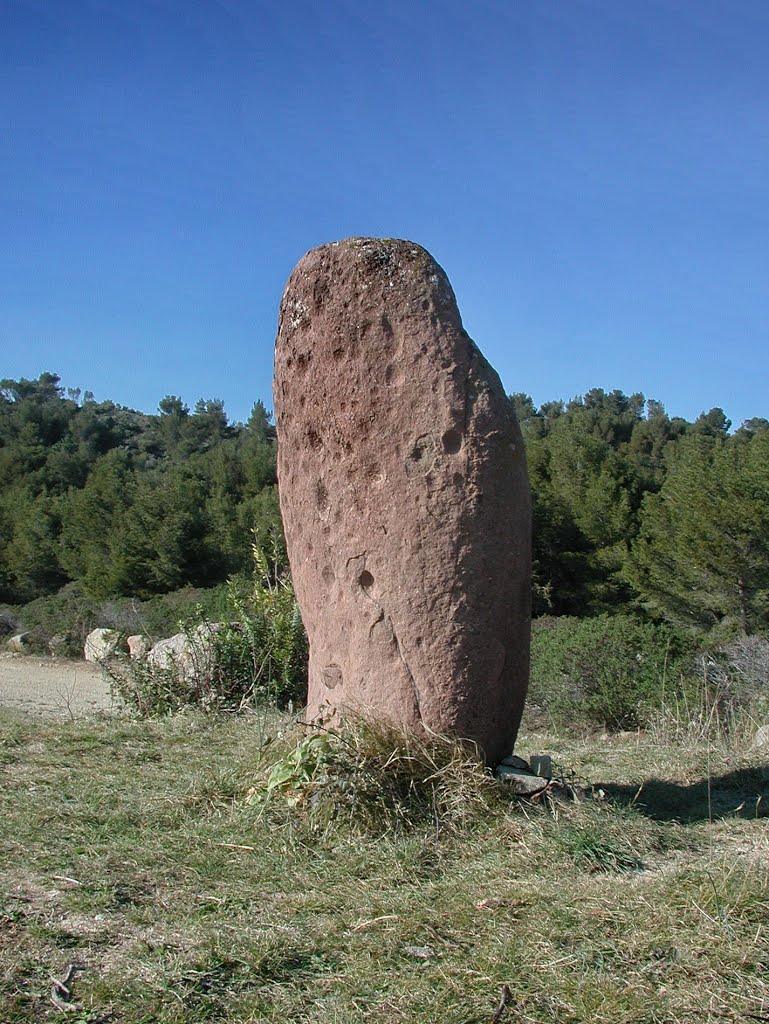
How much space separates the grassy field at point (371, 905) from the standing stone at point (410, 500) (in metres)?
0.49

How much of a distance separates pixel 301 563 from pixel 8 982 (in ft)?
8.71

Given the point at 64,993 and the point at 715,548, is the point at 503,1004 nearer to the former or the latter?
the point at 64,993

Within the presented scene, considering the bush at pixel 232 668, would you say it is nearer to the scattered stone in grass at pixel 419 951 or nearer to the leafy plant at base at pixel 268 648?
the leafy plant at base at pixel 268 648

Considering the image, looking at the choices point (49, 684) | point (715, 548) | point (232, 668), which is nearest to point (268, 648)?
point (232, 668)

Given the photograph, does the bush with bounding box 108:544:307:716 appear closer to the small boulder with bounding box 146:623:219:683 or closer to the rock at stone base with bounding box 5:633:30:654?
the small boulder with bounding box 146:623:219:683

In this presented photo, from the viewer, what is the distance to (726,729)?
670cm

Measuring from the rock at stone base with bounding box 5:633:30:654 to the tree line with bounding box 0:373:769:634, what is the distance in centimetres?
409

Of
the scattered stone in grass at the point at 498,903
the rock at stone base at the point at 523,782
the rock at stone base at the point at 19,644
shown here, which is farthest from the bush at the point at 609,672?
the rock at stone base at the point at 19,644

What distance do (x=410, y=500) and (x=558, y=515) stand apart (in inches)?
668

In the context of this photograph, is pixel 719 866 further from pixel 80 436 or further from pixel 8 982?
pixel 80 436

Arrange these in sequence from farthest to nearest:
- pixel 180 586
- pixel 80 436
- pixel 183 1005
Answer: pixel 80 436
pixel 180 586
pixel 183 1005

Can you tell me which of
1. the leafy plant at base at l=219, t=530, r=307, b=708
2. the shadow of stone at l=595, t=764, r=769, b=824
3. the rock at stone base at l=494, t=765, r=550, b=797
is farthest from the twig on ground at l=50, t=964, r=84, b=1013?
the leafy plant at base at l=219, t=530, r=307, b=708

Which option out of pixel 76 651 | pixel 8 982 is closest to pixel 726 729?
pixel 8 982

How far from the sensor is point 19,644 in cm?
1892
